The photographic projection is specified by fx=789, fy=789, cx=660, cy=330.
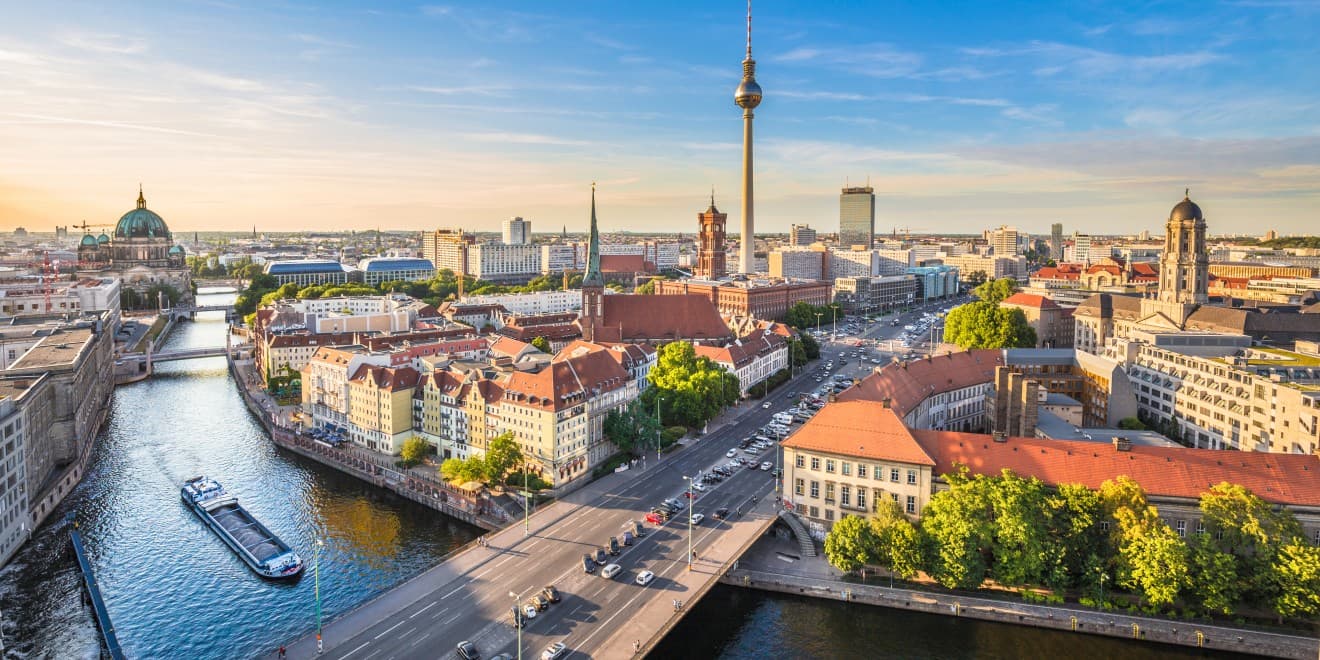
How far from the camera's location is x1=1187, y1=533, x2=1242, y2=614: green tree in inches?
1596

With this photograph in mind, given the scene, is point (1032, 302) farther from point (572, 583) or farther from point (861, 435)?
point (572, 583)

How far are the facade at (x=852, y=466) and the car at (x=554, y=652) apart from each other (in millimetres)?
20404

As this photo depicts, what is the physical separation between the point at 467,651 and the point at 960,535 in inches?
1061

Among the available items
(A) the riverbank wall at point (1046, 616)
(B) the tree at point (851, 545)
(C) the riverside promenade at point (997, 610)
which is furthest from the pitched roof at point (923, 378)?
(A) the riverbank wall at point (1046, 616)

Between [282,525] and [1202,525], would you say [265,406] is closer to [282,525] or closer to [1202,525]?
[282,525]

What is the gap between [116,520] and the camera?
2373 inches

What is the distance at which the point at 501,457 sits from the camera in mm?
61781

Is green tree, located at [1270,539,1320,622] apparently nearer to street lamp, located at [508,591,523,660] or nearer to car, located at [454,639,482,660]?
street lamp, located at [508,591,523,660]

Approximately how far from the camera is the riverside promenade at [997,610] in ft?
134

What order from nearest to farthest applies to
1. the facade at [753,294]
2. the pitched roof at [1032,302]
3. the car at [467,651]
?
the car at [467,651], the pitched roof at [1032,302], the facade at [753,294]

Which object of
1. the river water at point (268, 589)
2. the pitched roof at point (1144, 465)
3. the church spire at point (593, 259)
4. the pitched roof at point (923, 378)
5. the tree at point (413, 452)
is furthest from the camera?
the church spire at point (593, 259)

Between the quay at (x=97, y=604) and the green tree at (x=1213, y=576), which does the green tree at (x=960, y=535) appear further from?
the quay at (x=97, y=604)

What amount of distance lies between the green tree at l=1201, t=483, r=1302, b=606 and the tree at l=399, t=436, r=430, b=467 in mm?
57434

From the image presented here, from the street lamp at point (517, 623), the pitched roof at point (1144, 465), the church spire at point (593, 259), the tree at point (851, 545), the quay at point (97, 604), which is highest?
the church spire at point (593, 259)
